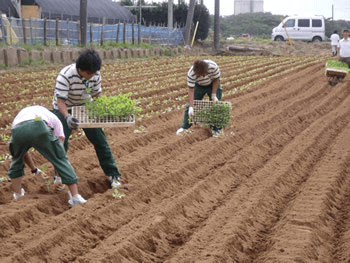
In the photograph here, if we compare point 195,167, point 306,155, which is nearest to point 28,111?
point 195,167

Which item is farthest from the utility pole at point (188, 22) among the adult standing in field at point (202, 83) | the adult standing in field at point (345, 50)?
the adult standing in field at point (202, 83)

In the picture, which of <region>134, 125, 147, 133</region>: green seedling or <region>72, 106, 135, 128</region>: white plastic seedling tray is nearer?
<region>72, 106, 135, 128</region>: white plastic seedling tray

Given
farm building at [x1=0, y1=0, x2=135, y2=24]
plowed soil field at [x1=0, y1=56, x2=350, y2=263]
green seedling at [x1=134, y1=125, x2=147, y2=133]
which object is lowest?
plowed soil field at [x1=0, y1=56, x2=350, y2=263]

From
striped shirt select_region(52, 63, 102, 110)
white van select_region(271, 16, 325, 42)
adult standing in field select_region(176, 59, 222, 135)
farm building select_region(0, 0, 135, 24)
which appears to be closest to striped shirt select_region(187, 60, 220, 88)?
adult standing in field select_region(176, 59, 222, 135)

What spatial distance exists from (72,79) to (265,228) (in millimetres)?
2192

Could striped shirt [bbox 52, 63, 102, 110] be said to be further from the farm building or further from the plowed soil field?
the farm building

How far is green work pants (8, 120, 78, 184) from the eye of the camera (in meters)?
4.36

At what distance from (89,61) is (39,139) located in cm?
82

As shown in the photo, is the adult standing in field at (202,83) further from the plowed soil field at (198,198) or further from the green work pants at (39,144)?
the green work pants at (39,144)

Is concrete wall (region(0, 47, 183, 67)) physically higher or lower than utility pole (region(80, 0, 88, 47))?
lower

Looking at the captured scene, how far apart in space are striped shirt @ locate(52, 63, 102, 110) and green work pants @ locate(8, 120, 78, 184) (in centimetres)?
58

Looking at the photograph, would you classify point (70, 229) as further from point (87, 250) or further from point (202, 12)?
point (202, 12)

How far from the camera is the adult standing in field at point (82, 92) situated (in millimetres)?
4738

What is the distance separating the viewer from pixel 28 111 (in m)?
4.52
